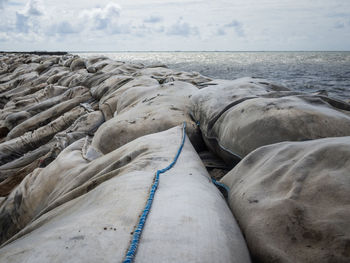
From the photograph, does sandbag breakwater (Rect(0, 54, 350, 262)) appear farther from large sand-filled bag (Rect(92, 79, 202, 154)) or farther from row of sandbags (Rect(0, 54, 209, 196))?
row of sandbags (Rect(0, 54, 209, 196))

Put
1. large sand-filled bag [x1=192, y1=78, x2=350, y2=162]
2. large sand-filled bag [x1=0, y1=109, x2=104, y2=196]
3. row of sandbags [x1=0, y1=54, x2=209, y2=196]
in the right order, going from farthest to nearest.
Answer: row of sandbags [x1=0, y1=54, x2=209, y2=196]
large sand-filled bag [x1=0, y1=109, x2=104, y2=196]
large sand-filled bag [x1=192, y1=78, x2=350, y2=162]

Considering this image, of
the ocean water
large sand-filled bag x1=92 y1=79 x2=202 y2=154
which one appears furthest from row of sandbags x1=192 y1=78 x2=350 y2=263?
the ocean water

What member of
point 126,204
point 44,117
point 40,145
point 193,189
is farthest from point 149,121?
point 44,117

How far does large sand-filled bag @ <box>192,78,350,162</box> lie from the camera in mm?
1657

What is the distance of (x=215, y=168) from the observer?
229 centimetres

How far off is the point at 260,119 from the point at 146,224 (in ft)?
3.85

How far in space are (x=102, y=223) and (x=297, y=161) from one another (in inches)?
33.3

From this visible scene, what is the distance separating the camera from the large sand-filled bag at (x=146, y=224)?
842mm

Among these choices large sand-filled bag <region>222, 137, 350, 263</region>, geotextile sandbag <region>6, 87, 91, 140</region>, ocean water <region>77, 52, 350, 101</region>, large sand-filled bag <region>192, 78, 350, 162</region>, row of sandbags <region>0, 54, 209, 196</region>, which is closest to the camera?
large sand-filled bag <region>222, 137, 350, 263</region>

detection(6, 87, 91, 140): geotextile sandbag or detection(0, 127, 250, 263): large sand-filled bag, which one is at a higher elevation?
detection(0, 127, 250, 263): large sand-filled bag

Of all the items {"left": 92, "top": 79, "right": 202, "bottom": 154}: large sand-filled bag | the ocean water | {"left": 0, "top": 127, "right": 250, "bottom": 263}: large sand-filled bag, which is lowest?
the ocean water

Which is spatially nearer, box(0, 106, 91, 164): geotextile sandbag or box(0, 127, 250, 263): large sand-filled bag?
box(0, 127, 250, 263): large sand-filled bag

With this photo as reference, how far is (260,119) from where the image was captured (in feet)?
6.07

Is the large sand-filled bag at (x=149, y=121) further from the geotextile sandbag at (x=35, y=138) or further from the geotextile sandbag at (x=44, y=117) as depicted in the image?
the geotextile sandbag at (x=44, y=117)
